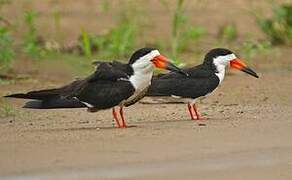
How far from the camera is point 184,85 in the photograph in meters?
9.88

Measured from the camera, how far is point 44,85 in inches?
495

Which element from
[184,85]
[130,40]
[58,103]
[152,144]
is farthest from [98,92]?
[130,40]

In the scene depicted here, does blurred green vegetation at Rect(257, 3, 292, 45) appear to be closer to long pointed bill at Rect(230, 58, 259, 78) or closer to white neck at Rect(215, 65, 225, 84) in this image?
long pointed bill at Rect(230, 58, 259, 78)

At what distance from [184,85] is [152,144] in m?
2.03

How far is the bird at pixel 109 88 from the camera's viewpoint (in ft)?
29.5

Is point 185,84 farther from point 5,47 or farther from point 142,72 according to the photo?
point 5,47

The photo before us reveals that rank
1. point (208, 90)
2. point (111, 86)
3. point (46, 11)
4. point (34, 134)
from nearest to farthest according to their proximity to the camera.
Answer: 1. point (34, 134)
2. point (111, 86)
3. point (208, 90)
4. point (46, 11)

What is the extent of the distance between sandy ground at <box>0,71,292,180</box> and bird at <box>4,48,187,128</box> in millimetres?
219

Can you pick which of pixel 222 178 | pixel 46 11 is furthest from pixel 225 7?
pixel 222 178

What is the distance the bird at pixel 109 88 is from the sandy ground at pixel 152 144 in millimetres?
219

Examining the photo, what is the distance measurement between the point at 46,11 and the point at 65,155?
417 inches

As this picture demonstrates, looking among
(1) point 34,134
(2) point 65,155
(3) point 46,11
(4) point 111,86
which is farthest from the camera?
(3) point 46,11

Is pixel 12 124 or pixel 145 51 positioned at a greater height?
pixel 145 51

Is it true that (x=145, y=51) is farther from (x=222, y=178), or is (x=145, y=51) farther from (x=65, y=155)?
(x=222, y=178)
